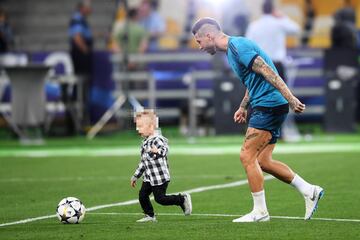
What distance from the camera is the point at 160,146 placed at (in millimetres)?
10516

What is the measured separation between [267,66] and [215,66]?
17284 millimetres

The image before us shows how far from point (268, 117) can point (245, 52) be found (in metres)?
0.64

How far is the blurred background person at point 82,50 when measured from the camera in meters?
27.8

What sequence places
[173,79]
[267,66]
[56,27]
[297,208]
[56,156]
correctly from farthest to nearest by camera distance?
[56,27]
[173,79]
[56,156]
[297,208]
[267,66]

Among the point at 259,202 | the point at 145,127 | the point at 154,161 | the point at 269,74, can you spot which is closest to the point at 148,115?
the point at 145,127

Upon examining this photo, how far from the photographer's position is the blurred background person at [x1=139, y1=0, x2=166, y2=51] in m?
30.1

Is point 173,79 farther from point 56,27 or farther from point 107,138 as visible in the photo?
point 56,27

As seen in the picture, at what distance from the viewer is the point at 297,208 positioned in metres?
11.6

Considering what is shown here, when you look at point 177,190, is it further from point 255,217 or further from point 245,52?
point 245,52

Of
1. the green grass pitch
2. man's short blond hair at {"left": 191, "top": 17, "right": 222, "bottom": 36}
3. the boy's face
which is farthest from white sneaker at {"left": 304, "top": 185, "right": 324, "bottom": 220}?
man's short blond hair at {"left": 191, "top": 17, "right": 222, "bottom": 36}

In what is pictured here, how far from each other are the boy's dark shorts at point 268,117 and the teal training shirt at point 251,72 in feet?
0.14

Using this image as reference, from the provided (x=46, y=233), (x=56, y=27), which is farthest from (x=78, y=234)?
(x=56, y=27)

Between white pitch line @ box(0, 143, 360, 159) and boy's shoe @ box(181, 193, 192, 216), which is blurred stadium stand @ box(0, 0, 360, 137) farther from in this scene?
boy's shoe @ box(181, 193, 192, 216)

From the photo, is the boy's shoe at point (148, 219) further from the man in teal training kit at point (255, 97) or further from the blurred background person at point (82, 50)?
the blurred background person at point (82, 50)
